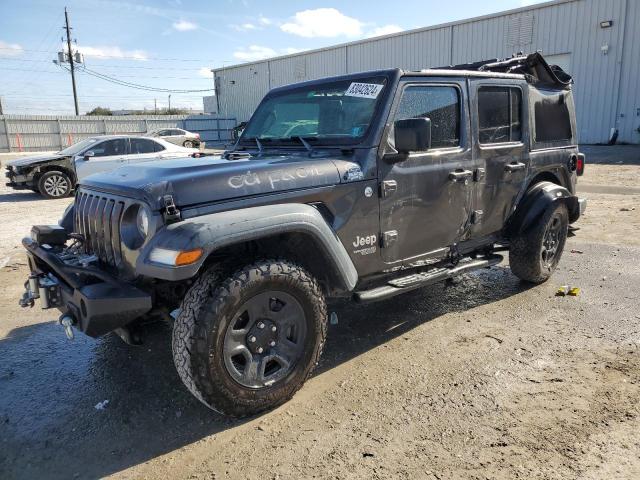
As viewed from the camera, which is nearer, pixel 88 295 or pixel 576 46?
pixel 88 295

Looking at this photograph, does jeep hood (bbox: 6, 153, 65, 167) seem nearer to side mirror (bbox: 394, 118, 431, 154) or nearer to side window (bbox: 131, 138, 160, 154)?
side window (bbox: 131, 138, 160, 154)

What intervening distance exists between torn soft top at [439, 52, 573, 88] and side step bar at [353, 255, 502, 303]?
1.91m

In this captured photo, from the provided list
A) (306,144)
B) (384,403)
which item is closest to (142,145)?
(306,144)

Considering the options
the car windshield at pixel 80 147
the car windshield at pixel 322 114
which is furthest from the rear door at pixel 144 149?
the car windshield at pixel 322 114

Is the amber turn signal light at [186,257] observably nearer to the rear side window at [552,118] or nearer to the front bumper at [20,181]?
the rear side window at [552,118]

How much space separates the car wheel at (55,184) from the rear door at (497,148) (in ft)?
36.6

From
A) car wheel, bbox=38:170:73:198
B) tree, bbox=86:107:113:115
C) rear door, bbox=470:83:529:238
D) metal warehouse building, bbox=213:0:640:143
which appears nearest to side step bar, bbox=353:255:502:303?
rear door, bbox=470:83:529:238

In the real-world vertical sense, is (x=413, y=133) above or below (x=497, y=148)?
above

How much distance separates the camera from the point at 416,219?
12.4ft

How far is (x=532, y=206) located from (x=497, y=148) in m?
0.83

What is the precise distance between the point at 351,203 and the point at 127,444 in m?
1.97

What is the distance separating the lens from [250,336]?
2943mm

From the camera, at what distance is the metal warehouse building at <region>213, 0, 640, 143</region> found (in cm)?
2161

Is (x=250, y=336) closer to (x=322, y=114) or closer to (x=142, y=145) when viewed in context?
(x=322, y=114)
